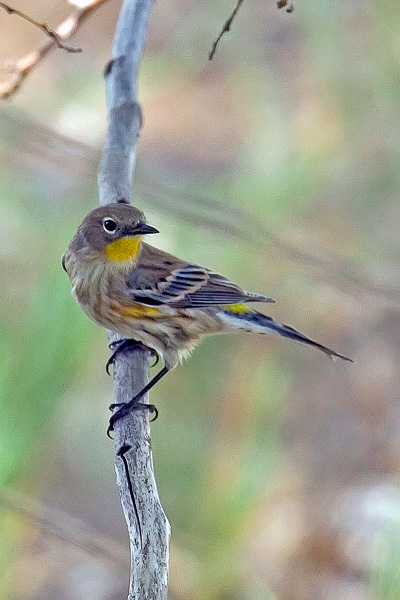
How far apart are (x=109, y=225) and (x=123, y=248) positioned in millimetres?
286

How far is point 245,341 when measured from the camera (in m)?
5.09

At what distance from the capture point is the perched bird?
3.05 metres

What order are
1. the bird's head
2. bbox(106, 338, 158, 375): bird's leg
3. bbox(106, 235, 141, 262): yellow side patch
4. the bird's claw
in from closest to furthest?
the bird's claw, the bird's head, bbox(106, 338, 158, 375): bird's leg, bbox(106, 235, 141, 262): yellow side patch

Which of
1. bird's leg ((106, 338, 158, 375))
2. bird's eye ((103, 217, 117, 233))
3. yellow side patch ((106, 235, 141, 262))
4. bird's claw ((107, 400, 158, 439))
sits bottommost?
bird's claw ((107, 400, 158, 439))

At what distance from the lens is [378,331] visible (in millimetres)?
5902

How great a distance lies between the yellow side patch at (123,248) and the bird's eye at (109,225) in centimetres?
16

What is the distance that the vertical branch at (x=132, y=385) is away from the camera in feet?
6.70

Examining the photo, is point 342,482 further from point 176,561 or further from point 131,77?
point 131,77

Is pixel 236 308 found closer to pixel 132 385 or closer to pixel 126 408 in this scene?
pixel 132 385

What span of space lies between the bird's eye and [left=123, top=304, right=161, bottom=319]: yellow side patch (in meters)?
0.31

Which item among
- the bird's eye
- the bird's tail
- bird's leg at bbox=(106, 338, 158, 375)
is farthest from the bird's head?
the bird's tail

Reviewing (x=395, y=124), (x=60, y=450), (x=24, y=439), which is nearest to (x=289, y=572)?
(x=60, y=450)

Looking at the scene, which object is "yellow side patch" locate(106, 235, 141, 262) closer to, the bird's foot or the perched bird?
the perched bird

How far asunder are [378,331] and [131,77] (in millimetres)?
3366
